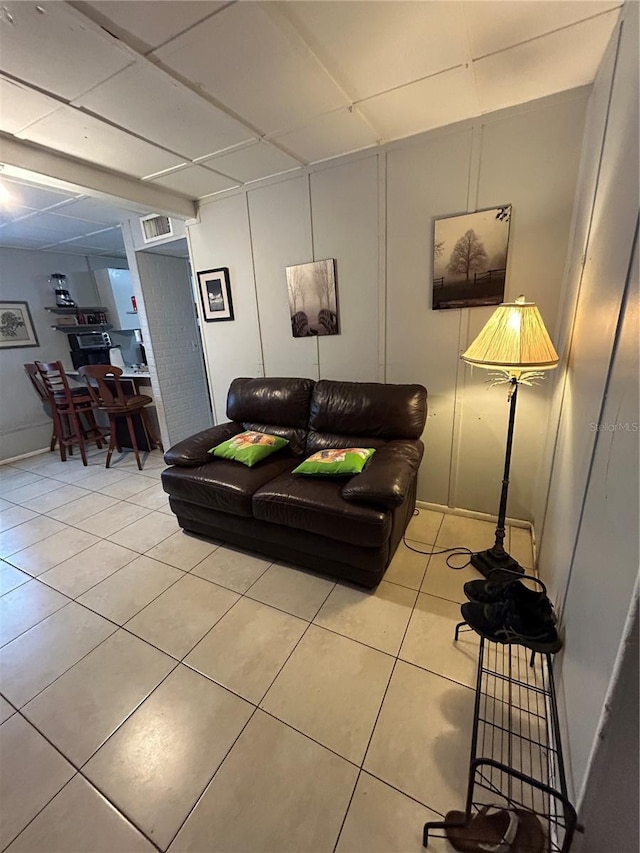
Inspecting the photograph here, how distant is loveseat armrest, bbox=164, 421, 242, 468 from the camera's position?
7.68 ft

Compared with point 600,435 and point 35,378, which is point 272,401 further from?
point 35,378

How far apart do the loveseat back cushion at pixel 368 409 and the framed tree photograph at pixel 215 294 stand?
124cm

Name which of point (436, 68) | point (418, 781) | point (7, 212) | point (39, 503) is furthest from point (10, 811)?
point (7, 212)

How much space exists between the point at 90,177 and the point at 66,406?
2.77m

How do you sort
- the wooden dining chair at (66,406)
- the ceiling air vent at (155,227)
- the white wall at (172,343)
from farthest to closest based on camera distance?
1. the wooden dining chair at (66,406)
2. the white wall at (172,343)
3. the ceiling air vent at (155,227)

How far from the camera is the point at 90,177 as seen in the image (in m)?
2.29

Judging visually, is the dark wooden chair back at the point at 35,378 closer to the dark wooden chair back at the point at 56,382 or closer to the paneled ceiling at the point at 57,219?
the dark wooden chair back at the point at 56,382

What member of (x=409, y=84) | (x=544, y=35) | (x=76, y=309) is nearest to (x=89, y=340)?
(x=76, y=309)

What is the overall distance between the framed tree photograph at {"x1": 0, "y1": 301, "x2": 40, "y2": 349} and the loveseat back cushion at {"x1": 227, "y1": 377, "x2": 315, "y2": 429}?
3.35m

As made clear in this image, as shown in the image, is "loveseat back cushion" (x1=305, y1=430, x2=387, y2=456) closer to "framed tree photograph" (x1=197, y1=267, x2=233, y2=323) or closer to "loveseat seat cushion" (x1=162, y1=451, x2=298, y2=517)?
"loveseat seat cushion" (x1=162, y1=451, x2=298, y2=517)

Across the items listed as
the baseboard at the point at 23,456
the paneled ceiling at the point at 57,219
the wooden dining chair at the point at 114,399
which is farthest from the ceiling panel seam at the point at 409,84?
the baseboard at the point at 23,456

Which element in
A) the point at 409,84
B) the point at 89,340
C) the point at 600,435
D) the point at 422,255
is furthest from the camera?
the point at 89,340

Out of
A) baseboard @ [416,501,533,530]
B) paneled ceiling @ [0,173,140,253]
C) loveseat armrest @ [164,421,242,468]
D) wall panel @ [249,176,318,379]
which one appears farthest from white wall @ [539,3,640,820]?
paneled ceiling @ [0,173,140,253]

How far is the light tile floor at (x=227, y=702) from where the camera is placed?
3.50 feet
